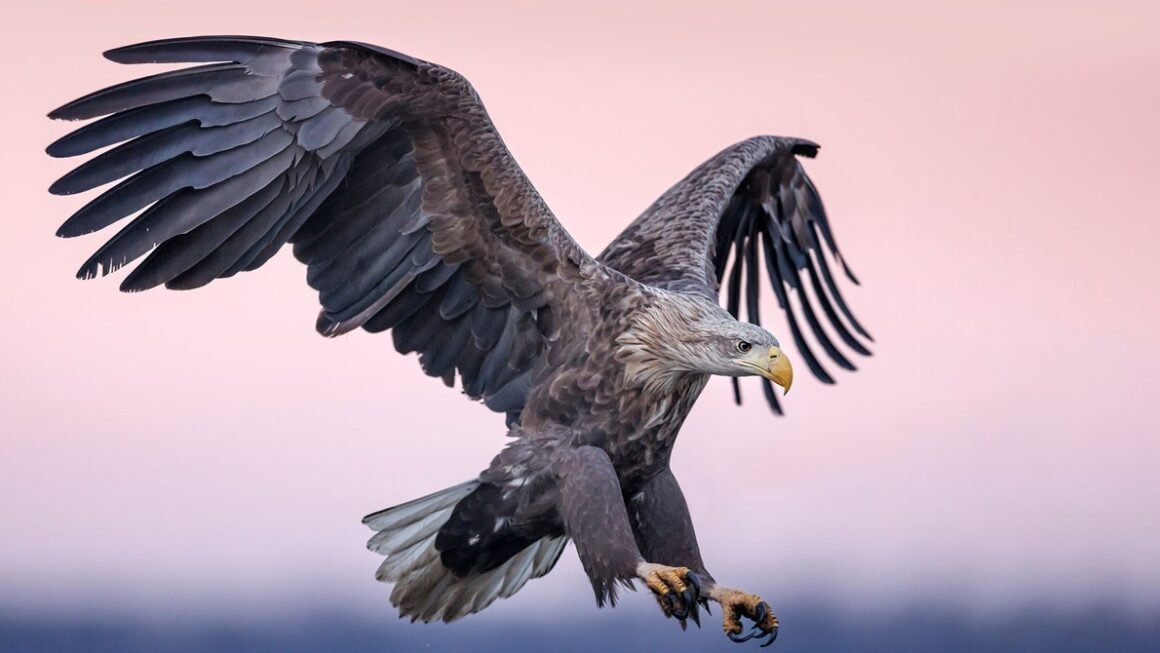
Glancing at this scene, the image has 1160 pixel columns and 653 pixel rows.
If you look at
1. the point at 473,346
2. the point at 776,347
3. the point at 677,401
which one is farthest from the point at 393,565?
the point at 776,347

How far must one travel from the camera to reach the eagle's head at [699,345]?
4.36 m

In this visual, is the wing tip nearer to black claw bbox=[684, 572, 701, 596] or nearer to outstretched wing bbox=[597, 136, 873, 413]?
outstretched wing bbox=[597, 136, 873, 413]

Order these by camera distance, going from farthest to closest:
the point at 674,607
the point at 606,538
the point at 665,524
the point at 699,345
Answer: the point at 665,524 → the point at 699,345 → the point at 606,538 → the point at 674,607

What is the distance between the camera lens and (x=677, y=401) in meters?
4.57

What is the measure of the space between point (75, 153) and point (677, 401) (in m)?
1.64

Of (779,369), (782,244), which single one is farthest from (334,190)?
(782,244)

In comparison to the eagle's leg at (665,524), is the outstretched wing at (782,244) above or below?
above

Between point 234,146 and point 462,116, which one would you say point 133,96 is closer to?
point 234,146

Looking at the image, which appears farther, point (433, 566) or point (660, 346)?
point (433, 566)

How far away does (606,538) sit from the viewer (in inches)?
169

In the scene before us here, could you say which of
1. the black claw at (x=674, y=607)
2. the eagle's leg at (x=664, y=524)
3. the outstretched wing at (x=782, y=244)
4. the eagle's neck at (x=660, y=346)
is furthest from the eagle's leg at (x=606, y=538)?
the outstretched wing at (x=782, y=244)

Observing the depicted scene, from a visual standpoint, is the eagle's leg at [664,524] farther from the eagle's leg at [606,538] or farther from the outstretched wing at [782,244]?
the outstretched wing at [782,244]

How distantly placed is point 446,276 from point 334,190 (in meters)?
0.38

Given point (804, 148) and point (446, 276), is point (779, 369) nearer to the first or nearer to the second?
point (446, 276)
